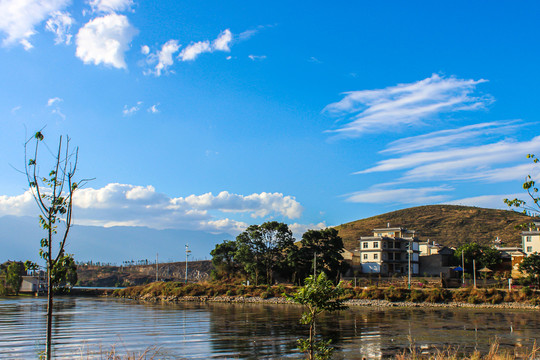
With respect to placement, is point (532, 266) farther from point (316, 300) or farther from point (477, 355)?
point (316, 300)

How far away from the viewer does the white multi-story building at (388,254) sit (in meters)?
86.2

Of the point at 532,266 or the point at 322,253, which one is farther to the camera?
the point at 322,253

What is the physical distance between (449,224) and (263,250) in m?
90.1

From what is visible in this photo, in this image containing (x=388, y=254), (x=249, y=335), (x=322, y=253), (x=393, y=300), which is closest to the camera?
(x=249, y=335)

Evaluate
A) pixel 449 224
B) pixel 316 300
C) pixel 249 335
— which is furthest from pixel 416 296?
pixel 449 224

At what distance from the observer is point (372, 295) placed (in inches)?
2694

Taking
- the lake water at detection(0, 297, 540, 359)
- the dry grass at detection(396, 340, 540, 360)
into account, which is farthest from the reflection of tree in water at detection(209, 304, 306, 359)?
the dry grass at detection(396, 340, 540, 360)

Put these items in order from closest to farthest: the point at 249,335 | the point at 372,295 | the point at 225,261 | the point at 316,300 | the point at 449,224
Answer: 1. the point at 316,300
2. the point at 249,335
3. the point at 372,295
4. the point at 225,261
5. the point at 449,224

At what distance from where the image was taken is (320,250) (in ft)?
261

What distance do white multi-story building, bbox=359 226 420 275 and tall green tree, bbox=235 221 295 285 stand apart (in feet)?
53.0

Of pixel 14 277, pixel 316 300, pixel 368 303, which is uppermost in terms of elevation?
pixel 316 300

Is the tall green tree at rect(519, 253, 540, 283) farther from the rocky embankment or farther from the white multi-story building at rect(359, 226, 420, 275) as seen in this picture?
the white multi-story building at rect(359, 226, 420, 275)

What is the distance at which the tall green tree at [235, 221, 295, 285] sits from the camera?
8212 centimetres

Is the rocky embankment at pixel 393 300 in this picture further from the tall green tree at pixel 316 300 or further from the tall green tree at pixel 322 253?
the tall green tree at pixel 316 300
